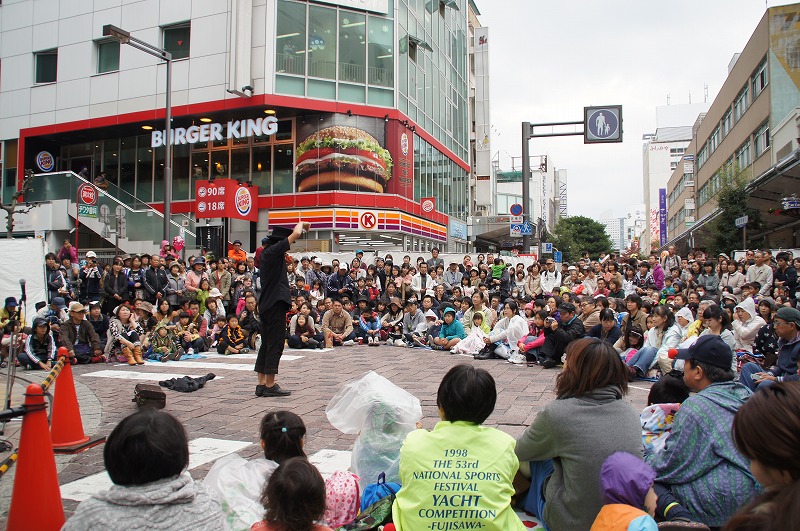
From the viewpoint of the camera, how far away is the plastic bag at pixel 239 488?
2.96 meters

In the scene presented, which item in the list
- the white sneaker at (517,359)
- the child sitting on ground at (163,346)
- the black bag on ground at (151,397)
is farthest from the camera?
the child sitting on ground at (163,346)

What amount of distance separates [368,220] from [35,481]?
64.6ft

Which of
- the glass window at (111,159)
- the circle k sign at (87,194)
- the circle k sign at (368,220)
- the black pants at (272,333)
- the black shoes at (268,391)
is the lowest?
the black shoes at (268,391)

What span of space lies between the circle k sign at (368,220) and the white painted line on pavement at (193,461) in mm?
17612

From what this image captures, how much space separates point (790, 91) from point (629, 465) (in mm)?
26669

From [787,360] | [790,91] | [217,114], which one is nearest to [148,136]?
[217,114]

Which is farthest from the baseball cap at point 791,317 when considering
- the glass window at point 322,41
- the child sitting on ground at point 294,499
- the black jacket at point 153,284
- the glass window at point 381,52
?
the glass window at point 381,52

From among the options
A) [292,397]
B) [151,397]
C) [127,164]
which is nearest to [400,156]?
[127,164]

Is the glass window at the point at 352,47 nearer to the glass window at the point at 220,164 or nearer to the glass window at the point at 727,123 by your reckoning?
the glass window at the point at 220,164

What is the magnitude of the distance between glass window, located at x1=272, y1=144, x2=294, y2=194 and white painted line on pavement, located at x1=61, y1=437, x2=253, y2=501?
18769 mm

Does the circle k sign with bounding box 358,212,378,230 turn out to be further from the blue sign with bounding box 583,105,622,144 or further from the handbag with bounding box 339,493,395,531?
the handbag with bounding box 339,493,395,531

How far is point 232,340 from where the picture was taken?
11.8 meters

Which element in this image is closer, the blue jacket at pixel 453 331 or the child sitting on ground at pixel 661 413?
the child sitting on ground at pixel 661 413

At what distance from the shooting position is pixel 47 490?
3291 millimetres
